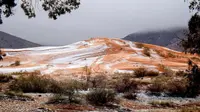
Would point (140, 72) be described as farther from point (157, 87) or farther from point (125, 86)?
point (125, 86)

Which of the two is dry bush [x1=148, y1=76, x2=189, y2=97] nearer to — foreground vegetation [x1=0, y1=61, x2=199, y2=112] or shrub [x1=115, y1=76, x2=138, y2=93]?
foreground vegetation [x1=0, y1=61, x2=199, y2=112]

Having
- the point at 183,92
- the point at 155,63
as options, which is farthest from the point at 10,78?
the point at 155,63

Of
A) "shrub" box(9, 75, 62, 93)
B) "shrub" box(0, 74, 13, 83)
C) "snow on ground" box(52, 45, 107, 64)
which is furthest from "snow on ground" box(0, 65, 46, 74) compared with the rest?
"shrub" box(9, 75, 62, 93)

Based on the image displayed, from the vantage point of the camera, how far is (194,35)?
18.6m

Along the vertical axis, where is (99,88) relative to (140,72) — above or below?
above

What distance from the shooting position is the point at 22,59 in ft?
159

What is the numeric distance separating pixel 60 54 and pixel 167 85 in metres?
22.1

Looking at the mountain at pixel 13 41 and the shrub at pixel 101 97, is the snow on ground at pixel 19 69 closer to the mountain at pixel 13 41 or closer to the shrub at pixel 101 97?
the shrub at pixel 101 97

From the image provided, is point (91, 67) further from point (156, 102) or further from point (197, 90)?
point (156, 102)

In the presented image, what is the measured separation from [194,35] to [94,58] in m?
29.3

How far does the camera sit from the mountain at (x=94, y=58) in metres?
40.7

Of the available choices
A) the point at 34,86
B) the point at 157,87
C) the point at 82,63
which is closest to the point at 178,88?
the point at 157,87

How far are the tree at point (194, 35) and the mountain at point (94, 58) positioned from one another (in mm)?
17937

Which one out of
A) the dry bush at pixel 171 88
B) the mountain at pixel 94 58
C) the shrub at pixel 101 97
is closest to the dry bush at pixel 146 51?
the mountain at pixel 94 58
